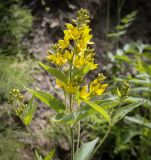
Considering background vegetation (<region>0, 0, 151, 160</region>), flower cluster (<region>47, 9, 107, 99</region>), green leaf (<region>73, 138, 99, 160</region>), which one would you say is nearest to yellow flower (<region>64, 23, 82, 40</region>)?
flower cluster (<region>47, 9, 107, 99</region>)

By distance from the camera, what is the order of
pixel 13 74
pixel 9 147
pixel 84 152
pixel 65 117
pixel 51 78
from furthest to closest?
pixel 51 78 → pixel 13 74 → pixel 9 147 → pixel 84 152 → pixel 65 117

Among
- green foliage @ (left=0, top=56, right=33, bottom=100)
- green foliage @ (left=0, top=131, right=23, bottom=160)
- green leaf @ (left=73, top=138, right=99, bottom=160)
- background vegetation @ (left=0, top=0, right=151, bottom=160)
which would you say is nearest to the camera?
green leaf @ (left=73, top=138, right=99, bottom=160)

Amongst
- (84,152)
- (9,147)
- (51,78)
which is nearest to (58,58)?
(84,152)

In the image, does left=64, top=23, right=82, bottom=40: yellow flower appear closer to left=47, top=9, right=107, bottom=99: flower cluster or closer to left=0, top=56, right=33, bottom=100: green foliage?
left=47, top=9, right=107, bottom=99: flower cluster

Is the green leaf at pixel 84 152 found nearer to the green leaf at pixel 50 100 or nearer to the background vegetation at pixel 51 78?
the green leaf at pixel 50 100

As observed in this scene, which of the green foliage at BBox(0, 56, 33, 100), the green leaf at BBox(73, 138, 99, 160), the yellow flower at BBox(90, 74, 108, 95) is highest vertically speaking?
the yellow flower at BBox(90, 74, 108, 95)

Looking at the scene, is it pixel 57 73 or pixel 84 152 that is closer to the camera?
pixel 57 73

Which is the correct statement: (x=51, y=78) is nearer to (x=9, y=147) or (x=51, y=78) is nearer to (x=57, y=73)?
(x=9, y=147)

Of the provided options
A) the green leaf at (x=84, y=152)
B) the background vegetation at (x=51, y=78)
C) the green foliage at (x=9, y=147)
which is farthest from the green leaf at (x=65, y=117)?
the green foliage at (x=9, y=147)

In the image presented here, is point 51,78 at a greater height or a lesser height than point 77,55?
lesser

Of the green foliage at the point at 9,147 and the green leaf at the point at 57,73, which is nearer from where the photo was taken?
the green leaf at the point at 57,73

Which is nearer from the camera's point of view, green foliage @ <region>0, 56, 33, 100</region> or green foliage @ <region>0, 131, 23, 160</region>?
green foliage @ <region>0, 131, 23, 160</region>

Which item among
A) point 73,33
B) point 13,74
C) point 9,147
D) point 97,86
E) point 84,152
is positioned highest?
point 73,33

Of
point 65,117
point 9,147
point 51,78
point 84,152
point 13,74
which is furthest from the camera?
point 51,78
